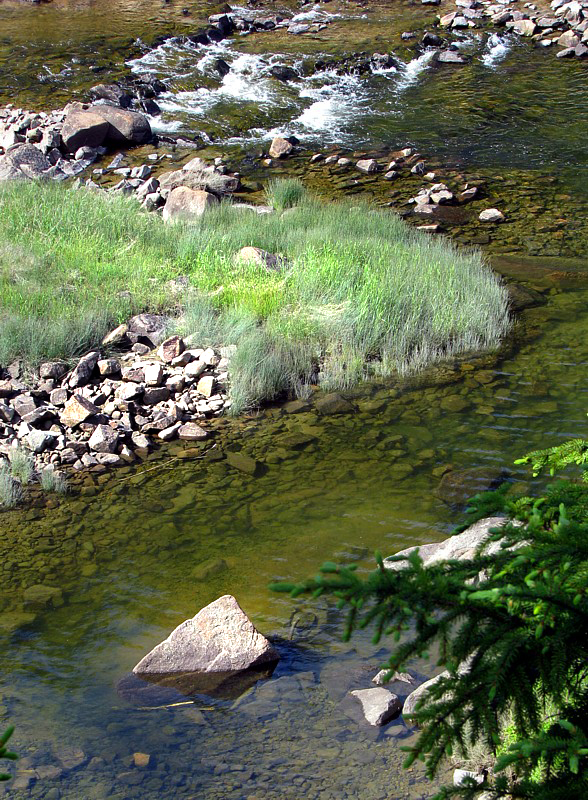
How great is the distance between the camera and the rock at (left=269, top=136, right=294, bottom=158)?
14.7 metres

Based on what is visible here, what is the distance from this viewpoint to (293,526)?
534 cm

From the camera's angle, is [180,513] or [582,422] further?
[582,422]

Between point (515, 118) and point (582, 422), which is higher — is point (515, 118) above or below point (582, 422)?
above

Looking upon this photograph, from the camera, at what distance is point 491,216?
1173 centimetres

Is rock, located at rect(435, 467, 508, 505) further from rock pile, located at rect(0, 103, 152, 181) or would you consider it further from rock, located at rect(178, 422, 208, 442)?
rock pile, located at rect(0, 103, 152, 181)

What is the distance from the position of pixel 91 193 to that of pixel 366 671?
9.16 metres

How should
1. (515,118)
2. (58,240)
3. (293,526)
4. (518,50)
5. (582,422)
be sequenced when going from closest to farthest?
(293,526), (582,422), (58,240), (515,118), (518,50)

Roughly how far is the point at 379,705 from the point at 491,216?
9417mm

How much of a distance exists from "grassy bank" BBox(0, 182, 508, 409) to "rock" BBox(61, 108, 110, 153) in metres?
5.11

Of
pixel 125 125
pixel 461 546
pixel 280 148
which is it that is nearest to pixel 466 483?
pixel 461 546

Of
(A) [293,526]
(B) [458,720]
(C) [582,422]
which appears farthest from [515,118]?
(B) [458,720]

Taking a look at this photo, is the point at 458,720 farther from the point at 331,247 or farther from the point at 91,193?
the point at 91,193

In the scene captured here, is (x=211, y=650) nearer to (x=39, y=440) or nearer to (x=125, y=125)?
(x=39, y=440)

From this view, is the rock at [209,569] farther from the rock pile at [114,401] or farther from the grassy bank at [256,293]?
the grassy bank at [256,293]
